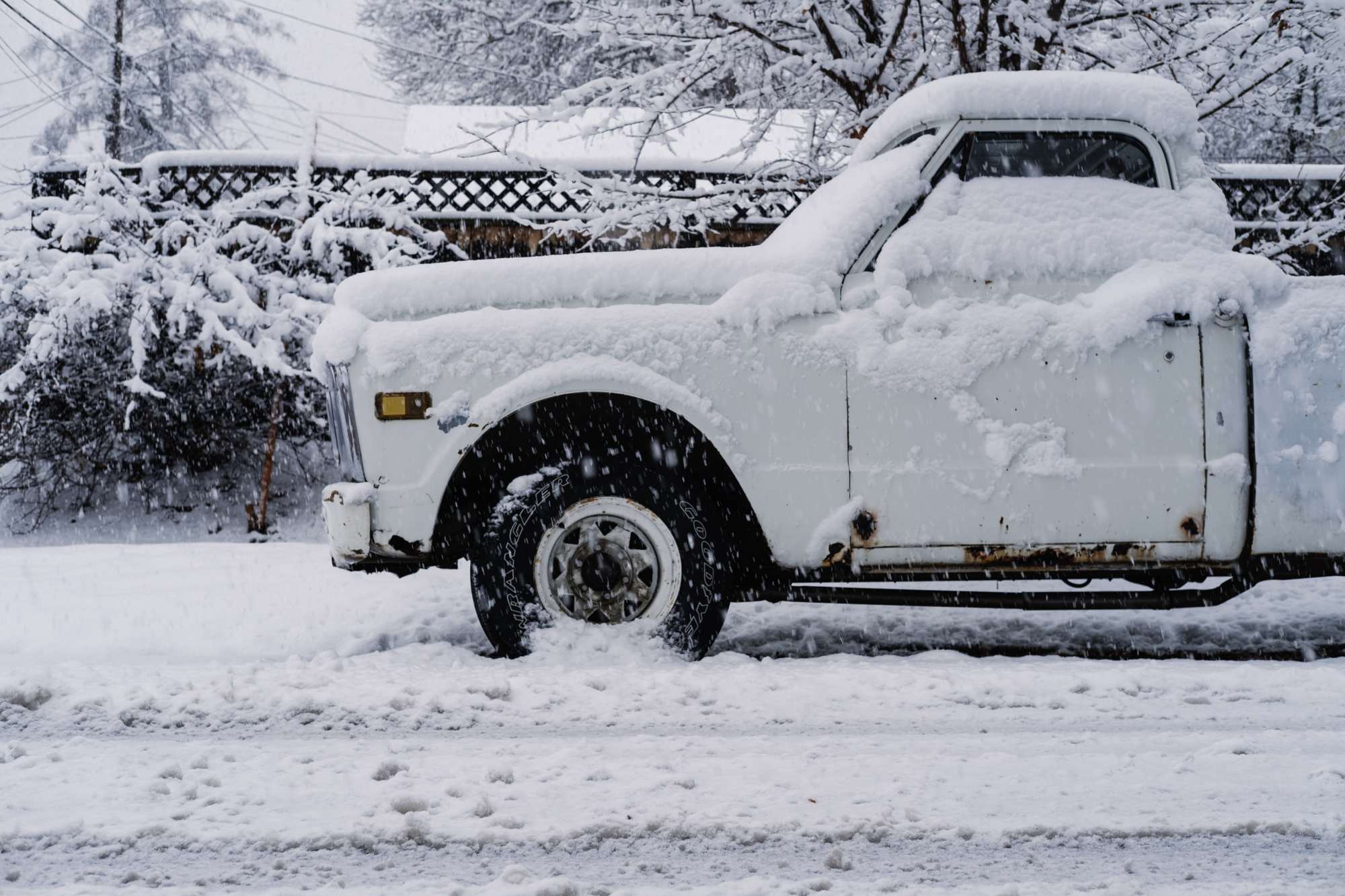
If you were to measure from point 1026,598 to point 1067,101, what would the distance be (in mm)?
1964

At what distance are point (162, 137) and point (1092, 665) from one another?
22667 mm

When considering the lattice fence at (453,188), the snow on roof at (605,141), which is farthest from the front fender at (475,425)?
the snow on roof at (605,141)

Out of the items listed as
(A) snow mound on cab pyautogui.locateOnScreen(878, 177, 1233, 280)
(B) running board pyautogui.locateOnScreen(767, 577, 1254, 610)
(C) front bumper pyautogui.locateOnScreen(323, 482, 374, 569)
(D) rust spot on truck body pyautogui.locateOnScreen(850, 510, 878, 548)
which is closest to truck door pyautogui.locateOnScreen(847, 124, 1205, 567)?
(D) rust spot on truck body pyautogui.locateOnScreen(850, 510, 878, 548)

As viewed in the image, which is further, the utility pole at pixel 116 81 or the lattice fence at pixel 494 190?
the utility pole at pixel 116 81

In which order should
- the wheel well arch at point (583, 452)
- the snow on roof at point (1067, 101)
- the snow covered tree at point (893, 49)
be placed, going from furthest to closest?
the snow covered tree at point (893, 49), the snow on roof at point (1067, 101), the wheel well arch at point (583, 452)

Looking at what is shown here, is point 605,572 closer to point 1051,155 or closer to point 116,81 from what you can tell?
point 1051,155

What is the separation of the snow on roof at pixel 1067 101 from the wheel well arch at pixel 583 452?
166cm

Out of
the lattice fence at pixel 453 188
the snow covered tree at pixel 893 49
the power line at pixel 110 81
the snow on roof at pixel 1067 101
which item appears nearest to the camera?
the snow on roof at pixel 1067 101

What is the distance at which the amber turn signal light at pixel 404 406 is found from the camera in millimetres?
3887

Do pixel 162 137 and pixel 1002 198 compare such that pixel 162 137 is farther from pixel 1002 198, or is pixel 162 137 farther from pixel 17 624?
pixel 1002 198

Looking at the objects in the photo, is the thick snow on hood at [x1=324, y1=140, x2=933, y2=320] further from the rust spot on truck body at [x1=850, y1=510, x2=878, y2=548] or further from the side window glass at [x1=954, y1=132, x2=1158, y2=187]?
the rust spot on truck body at [x1=850, y1=510, x2=878, y2=548]

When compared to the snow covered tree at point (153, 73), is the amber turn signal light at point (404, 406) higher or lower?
lower

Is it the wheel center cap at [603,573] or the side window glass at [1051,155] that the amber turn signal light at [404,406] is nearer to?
the wheel center cap at [603,573]

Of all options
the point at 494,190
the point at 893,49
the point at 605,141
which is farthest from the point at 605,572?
the point at 605,141
